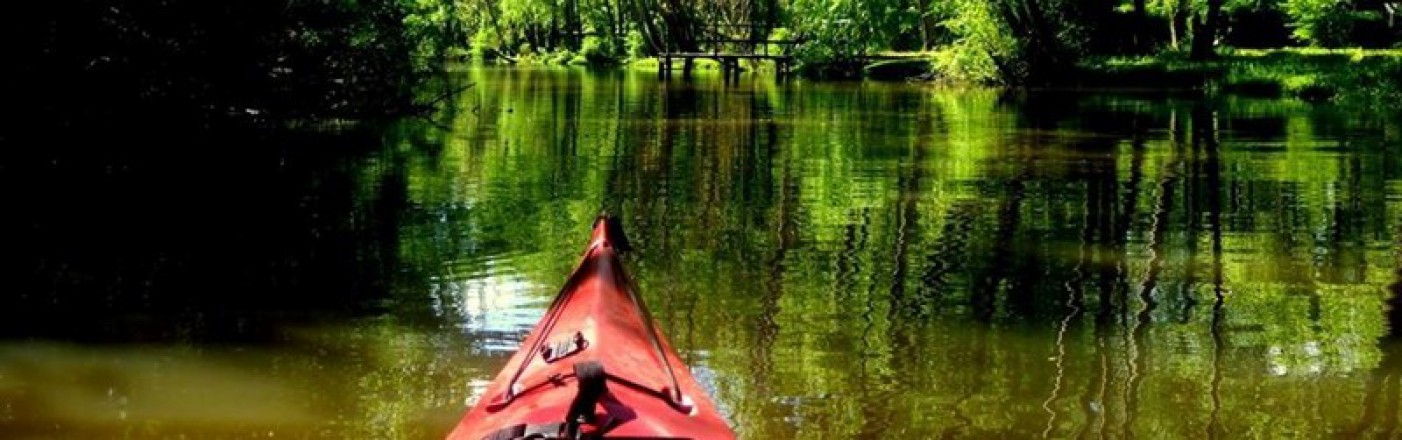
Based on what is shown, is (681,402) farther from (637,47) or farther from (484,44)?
(484,44)

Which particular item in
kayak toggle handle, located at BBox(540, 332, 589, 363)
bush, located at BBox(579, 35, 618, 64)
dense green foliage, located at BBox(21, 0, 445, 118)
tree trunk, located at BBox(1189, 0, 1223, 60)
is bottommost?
kayak toggle handle, located at BBox(540, 332, 589, 363)

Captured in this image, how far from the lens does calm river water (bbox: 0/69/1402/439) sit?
7.62 m

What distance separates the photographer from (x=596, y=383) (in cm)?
432

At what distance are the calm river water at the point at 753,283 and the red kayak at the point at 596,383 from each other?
1016 mm

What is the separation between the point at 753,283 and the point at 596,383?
273 inches

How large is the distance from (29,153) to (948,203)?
9824 mm

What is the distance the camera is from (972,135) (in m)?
26.5

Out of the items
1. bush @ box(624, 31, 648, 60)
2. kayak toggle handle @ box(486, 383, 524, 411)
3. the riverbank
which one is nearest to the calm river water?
kayak toggle handle @ box(486, 383, 524, 411)

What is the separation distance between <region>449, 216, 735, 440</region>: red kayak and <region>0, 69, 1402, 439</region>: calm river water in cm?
102

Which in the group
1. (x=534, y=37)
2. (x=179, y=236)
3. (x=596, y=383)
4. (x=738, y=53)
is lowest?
(x=179, y=236)

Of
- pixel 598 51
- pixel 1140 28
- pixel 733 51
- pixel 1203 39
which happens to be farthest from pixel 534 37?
pixel 1203 39

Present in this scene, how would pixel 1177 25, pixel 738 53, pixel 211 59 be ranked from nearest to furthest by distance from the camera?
1. pixel 211 59
2. pixel 1177 25
3. pixel 738 53

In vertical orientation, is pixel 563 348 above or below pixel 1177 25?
below

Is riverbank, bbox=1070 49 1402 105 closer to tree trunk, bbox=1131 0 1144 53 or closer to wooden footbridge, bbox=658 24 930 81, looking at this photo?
tree trunk, bbox=1131 0 1144 53
